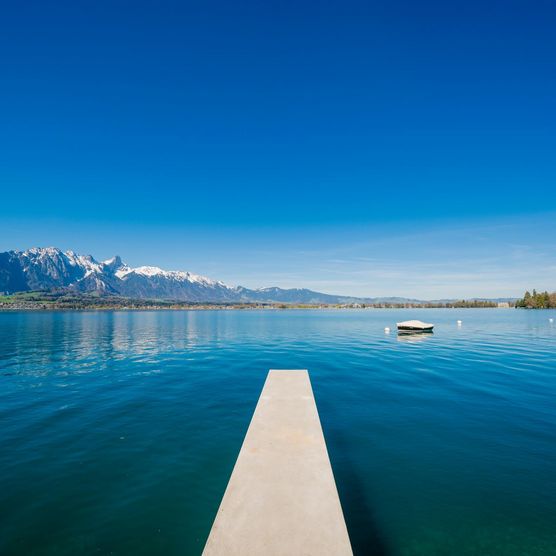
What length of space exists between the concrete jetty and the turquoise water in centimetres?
204

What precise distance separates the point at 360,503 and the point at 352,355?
35424 millimetres

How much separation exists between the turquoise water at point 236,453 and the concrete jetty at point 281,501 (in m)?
2.04

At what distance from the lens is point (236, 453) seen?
1540 centimetres

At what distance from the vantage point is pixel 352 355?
4597 cm

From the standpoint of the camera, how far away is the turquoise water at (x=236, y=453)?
998cm

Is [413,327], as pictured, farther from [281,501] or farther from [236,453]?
[281,501]

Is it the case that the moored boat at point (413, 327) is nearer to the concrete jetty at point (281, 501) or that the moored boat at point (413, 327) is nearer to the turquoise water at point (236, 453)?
the turquoise water at point (236, 453)

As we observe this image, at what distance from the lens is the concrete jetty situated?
293 inches

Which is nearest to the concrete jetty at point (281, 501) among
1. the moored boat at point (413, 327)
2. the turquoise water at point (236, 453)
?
the turquoise water at point (236, 453)

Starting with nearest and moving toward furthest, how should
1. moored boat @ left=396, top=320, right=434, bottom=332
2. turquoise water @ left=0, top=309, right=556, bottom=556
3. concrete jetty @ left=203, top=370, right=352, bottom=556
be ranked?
concrete jetty @ left=203, top=370, right=352, bottom=556, turquoise water @ left=0, top=309, right=556, bottom=556, moored boat @ left=396, top=320, right=434, bottom=332

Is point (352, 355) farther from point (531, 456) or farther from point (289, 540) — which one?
point (289, 540)

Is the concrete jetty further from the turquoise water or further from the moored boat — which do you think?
the moored boat

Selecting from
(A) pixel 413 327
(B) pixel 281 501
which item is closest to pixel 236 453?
(B) pixel 281 501

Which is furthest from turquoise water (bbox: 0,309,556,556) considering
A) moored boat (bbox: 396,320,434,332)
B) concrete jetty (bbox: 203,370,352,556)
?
moored boat (bbox: 396,320,434,332)
